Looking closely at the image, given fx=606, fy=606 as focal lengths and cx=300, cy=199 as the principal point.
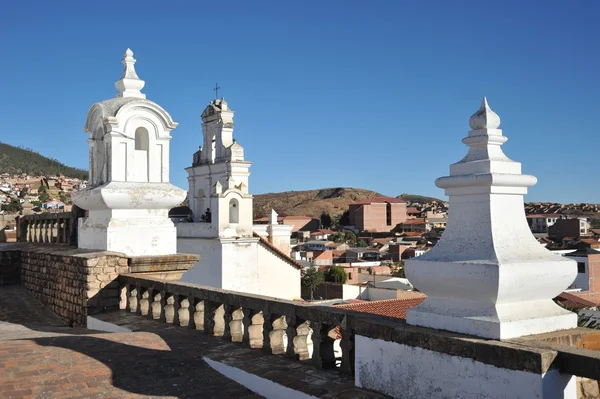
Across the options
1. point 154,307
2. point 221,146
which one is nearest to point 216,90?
point 221,146

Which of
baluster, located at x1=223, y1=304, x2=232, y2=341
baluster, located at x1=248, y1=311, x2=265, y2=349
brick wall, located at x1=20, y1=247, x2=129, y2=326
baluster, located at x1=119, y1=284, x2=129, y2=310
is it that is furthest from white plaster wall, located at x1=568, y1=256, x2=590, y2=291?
baluster, located at x1=248, y1=311, x2=265, y2=349

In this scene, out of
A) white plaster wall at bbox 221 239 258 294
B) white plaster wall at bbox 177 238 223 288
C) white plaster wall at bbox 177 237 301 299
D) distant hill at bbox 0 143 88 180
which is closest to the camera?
white plaster wall at bbox 177 238 223 288

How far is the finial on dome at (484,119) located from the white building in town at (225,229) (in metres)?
18.6

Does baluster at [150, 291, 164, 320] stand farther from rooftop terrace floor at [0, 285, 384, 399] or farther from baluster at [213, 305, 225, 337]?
baluster at [213, 305, 225, 337]

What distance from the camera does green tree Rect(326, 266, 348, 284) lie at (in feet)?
129

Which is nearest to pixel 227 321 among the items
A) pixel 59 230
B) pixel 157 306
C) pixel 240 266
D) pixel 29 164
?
pixel 157 306

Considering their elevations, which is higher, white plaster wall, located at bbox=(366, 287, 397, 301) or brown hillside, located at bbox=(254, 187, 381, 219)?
brown hillside, located at bbox=(254, 187, 381, 219)

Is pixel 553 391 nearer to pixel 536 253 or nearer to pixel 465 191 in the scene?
pixel 536 253

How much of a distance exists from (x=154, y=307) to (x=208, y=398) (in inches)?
116

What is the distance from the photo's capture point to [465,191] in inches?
137

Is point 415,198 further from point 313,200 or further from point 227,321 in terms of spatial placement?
point 227,321

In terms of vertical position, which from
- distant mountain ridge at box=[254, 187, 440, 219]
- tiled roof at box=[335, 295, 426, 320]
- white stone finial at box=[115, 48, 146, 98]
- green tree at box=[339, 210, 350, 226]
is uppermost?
distant mountain ridge at box=[254, 187, 440, 219]

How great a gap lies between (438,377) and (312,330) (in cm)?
163

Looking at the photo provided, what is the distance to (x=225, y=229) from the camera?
22391mm
